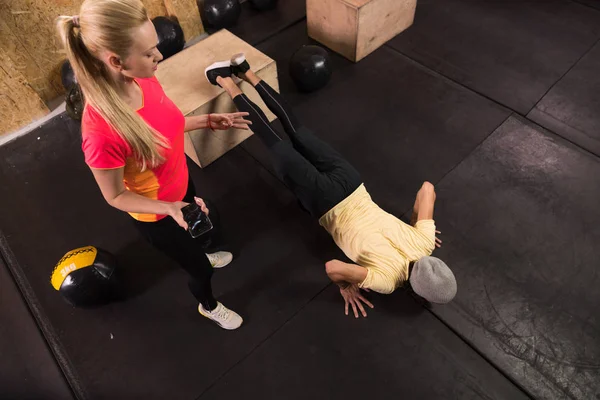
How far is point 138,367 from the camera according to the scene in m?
2.24

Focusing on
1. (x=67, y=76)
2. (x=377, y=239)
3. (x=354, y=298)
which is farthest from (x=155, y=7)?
(x=354, y=298)

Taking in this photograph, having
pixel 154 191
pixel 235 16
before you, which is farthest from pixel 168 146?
pixel 235 16

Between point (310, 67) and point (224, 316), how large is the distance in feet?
6.51

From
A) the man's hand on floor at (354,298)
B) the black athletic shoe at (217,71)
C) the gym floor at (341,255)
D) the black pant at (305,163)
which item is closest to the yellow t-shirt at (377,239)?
the black pant at (305,163)

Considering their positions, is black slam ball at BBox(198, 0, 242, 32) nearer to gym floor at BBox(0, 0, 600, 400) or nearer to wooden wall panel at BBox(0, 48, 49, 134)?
gym floor at BBox(0, 0, 600, 400)

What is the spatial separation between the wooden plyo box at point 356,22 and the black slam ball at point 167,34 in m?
1.19

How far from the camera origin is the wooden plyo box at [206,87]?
2727 mm

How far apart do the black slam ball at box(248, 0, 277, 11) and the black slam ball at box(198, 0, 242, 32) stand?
1.14 feet

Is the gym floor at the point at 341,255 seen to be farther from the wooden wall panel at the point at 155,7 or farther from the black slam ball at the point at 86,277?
the wooden wall panel at the point at 155,7

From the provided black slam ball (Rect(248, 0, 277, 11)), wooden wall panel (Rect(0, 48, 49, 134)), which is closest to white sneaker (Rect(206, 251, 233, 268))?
wooden wall panel (Rect(0, 48, 49, 134))

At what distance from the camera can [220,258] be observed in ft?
8.30

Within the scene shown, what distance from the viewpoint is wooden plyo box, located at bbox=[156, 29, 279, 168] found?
2727 mm

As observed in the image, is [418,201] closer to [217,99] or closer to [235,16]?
[217,99]

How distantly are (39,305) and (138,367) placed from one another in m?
0.79
